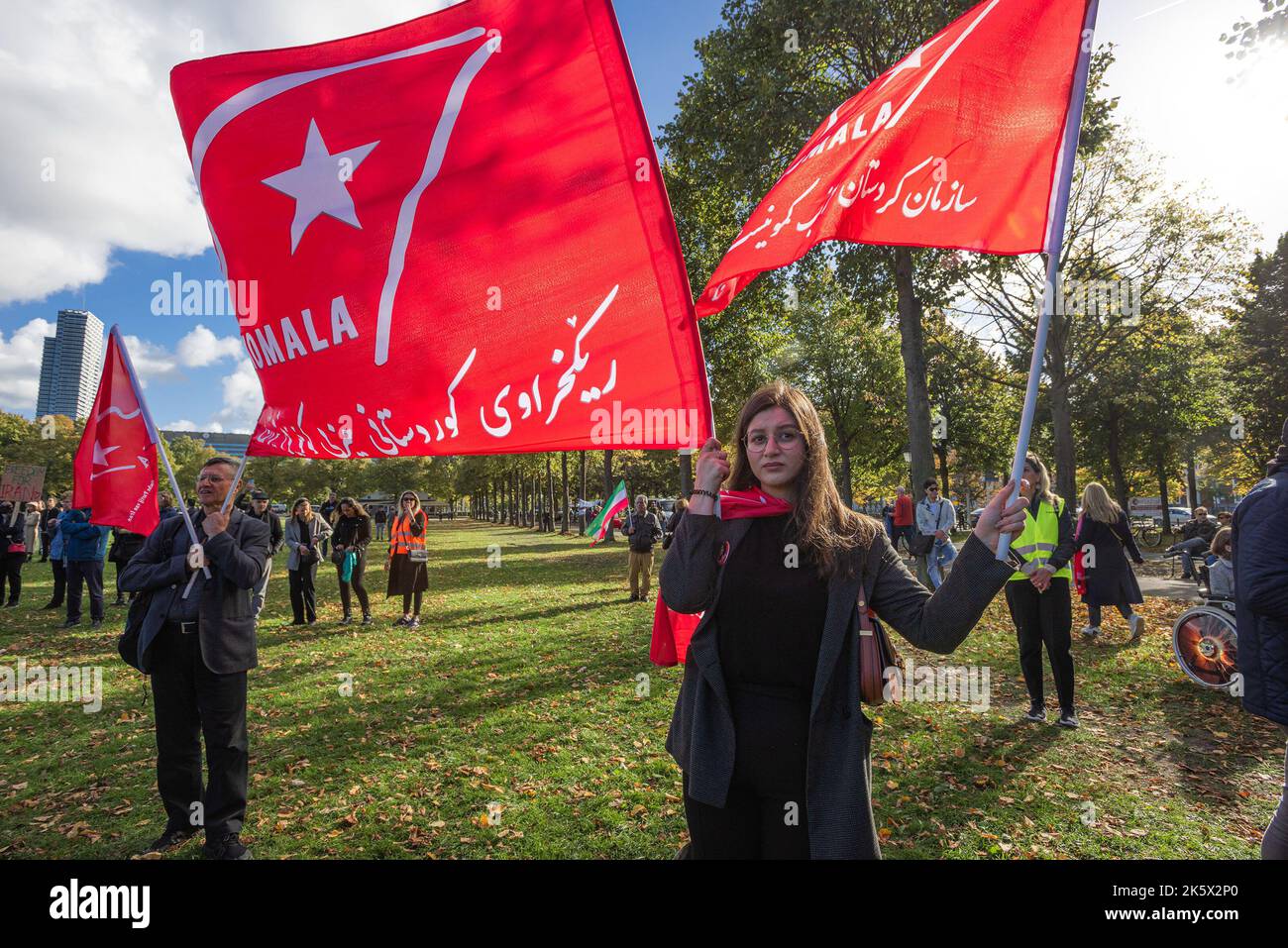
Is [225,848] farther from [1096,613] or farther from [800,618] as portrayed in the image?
[1096,613]

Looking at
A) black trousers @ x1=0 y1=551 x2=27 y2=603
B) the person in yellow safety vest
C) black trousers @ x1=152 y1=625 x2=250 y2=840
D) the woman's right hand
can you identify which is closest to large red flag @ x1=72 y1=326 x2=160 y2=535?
black trousers @ x1=152 y1=625 x2=250 y2=840

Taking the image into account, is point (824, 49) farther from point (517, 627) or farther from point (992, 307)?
point (517, 627)

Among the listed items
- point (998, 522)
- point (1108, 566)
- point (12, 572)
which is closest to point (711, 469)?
point (998, 522)

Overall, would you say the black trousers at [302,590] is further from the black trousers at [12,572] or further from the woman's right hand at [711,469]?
the woman's right hand at [711,469]

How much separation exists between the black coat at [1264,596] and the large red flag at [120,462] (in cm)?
657

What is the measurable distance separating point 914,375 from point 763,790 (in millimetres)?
13617

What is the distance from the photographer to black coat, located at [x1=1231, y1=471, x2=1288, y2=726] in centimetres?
281

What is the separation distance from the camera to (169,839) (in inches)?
175

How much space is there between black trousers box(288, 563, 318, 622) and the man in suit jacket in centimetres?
839

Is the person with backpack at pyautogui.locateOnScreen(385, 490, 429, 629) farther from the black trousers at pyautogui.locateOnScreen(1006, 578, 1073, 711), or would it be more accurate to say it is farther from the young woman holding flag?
the young woman holding flag

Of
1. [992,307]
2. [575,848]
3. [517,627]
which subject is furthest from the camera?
[992,307]

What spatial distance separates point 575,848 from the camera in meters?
4.47
